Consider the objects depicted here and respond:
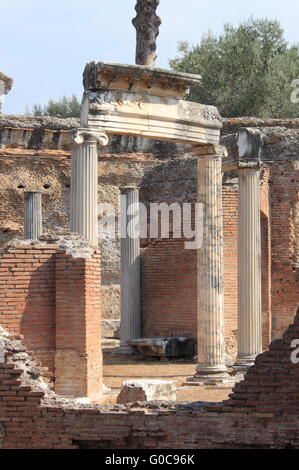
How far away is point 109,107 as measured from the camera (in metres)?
13.1

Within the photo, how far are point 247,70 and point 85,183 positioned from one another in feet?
82.1

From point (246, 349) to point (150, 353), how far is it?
3750 millimetres

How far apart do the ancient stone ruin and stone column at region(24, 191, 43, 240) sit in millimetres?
30

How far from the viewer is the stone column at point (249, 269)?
49.3ft

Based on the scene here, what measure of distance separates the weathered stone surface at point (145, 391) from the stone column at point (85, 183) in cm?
262

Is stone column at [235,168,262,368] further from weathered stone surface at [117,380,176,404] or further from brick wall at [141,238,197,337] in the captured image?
weathered stone surface at [117,380,176,404]

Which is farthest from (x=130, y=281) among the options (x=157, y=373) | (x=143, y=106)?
(x=143, y=106)

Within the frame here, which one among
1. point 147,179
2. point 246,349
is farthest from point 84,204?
point 147,179

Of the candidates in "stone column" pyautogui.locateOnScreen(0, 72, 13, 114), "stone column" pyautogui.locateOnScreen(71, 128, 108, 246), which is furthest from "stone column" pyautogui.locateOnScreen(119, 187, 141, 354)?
"stone column" pyautogui.locateOnScreen(0, 72, 13, 114)

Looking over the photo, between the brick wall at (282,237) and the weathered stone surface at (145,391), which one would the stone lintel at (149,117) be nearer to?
the weathered stone surface at (145,391)

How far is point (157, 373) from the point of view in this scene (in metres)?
15.6

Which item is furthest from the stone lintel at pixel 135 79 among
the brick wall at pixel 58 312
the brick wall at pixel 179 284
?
the brick wall at pixel 179 284

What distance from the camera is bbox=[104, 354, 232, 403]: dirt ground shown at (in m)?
12.3

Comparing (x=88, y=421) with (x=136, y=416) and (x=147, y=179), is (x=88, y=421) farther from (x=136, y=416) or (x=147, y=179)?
(x=147, y=179)
